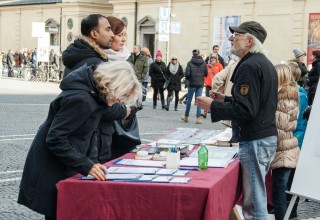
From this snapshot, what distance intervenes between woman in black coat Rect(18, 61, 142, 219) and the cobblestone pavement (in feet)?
7.25

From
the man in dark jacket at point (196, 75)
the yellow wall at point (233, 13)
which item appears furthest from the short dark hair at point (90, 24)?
the yellow wall at point (233, 13)

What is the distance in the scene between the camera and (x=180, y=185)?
12.5ft

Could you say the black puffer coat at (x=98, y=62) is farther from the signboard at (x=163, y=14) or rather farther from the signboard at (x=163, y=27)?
the signboard at (x=163, y=14)

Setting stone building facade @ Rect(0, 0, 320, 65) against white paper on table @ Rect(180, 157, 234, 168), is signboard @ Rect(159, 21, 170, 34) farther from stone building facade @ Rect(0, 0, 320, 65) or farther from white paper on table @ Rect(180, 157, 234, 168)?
white paper on table @ Rect(180, 157, 234, 168)

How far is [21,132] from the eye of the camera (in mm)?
12344

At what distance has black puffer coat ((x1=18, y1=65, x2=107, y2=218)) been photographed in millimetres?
3900

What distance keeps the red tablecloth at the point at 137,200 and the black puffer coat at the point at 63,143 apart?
0.11m

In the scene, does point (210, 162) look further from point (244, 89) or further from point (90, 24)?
point (90, 24)

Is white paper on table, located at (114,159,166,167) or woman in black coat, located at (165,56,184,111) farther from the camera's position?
woman in black coat, located at (165,56,184,111)

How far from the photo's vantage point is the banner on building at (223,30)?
34.8 metres

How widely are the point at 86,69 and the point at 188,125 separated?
36.1ft

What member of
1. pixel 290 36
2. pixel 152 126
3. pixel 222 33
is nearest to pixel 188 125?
pixel 152 126

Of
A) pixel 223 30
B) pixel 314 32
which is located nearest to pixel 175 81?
pixel 314 32

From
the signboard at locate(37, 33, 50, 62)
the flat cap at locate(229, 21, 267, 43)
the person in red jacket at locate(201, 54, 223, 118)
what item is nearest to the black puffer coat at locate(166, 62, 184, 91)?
the person in red jacket at locate(201, 54, 223, 118)
